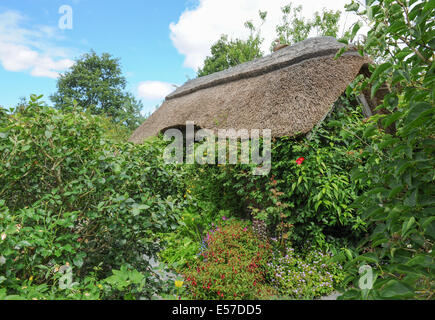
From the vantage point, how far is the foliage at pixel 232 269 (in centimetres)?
313

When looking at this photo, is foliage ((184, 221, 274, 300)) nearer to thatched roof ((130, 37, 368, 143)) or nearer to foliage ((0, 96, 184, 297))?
foliage ((0, 96, 184, 297))

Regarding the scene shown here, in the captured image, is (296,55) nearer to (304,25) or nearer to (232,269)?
(232,269)

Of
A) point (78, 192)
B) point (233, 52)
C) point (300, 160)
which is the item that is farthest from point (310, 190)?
point (233, 52)

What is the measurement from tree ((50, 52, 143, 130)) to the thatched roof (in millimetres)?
18371

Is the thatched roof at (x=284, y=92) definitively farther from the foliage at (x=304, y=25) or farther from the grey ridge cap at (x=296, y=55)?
the foliage at (x=304, y=25)

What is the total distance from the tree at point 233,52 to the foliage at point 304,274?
684 inches

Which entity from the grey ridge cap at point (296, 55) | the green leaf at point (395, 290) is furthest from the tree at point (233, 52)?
the green leaf at point (395, 290)

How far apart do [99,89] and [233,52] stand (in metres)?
13.3

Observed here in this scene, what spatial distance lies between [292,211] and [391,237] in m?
3.10

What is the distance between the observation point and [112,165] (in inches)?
83.3

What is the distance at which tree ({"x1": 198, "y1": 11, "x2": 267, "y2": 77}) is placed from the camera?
64.3ft

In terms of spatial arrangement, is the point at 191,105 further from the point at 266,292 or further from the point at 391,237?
the point at 391,237
